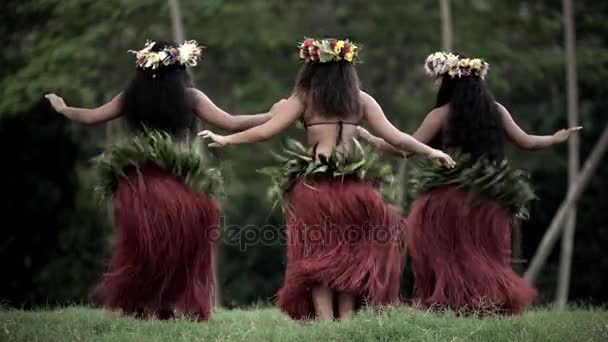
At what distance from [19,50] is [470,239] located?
31.3 ft

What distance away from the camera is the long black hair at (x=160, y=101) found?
692cm

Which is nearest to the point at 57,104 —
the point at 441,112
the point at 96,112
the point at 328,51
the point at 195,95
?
the point at 96,112

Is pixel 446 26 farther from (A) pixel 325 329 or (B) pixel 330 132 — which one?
(A) pixel 325 329

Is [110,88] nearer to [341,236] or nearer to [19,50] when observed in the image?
[19,50]

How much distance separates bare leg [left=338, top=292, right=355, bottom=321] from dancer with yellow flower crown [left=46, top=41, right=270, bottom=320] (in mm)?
871

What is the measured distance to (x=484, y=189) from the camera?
7074 millimetres

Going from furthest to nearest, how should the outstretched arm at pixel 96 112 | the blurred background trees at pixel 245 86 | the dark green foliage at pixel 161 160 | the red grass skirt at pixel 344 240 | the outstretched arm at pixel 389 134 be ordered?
the blurred background trees at pixel 245 86
the outstretched arm at pixel 96 112
the outstretched arm at pixel 389 134
the dark green foliage at pixel 161 160
the red grass skirt at pixel 344 240

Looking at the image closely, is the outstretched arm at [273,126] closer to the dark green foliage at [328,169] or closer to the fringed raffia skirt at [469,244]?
the dark green foliage at [328,169]

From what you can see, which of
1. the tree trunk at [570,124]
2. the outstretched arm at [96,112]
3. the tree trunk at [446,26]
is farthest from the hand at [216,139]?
the tree trunk at [446,26]

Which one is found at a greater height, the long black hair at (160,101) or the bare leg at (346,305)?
the long black hair at (160,101)

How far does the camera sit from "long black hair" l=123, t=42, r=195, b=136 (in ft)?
22.7

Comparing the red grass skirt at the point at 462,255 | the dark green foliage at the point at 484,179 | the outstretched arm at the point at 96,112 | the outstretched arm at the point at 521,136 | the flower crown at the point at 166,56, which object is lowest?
the red grass skirt at the point at 462,255

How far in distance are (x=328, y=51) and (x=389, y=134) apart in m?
0.67

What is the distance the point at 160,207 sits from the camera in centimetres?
670
